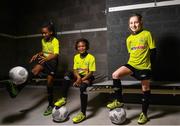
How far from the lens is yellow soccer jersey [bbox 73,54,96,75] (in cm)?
330

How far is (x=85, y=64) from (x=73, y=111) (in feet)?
2.55

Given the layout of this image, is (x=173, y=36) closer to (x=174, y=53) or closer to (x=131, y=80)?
(x=174, y=53)

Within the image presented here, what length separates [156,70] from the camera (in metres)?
3.59

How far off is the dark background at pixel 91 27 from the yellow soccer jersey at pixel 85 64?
2.15 feet

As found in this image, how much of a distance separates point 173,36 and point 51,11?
299cm

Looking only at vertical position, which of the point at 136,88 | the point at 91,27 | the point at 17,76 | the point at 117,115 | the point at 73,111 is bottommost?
the point at 73,111

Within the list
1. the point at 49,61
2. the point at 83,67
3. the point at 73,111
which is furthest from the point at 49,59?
the point at 73,111

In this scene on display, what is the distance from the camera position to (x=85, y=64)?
11.0 feet

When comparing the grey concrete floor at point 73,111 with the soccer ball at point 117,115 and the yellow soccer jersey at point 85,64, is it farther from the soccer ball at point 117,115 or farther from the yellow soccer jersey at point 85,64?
the yellow soccer jersey at point 85,64

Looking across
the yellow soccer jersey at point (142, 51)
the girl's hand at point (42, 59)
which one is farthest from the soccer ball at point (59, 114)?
the yellow soccer jersey at point (142, 51)

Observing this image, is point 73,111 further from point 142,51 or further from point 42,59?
point 142,51

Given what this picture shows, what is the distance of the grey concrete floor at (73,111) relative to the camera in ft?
9.61

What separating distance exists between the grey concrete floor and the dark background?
1.80 feet

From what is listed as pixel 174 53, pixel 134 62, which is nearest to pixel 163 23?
pixel 174 53
